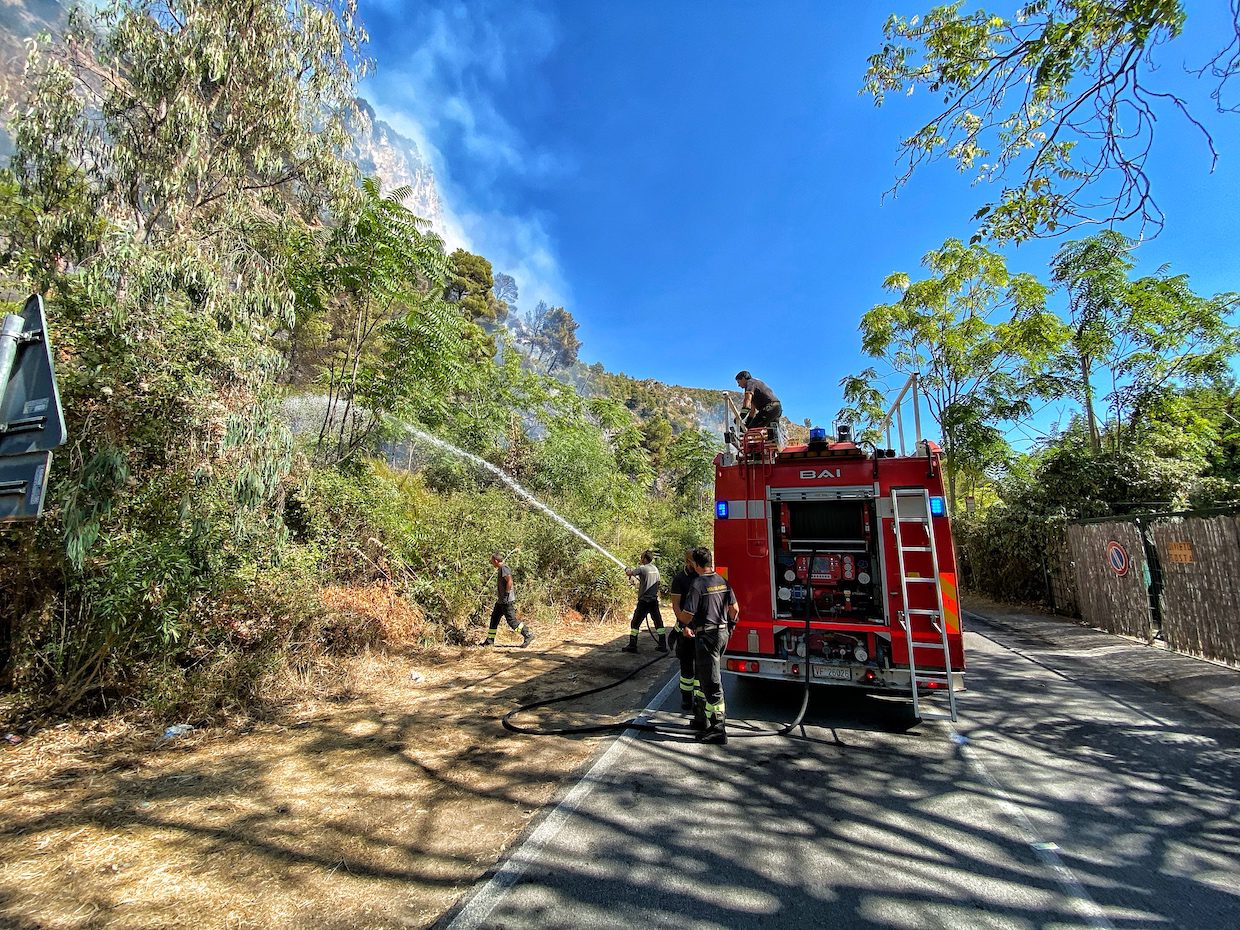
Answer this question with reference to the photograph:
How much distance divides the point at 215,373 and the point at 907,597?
7.15m

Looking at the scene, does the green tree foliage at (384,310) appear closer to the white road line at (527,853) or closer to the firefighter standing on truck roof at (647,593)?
the firefighter standing on truck roof at (647,593)

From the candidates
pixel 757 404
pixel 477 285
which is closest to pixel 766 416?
pixel 757 404

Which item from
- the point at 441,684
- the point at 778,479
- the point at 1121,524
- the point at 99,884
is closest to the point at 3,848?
the point at 99,884

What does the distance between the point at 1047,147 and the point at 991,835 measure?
563cm

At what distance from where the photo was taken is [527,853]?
10.5 feet

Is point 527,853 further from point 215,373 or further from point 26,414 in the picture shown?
point 215,373

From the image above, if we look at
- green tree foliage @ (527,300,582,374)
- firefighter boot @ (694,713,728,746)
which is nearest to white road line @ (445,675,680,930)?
firefighter boot @ (694,713,728,746)

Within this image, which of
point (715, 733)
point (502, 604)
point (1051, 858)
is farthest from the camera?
point (502, 604)

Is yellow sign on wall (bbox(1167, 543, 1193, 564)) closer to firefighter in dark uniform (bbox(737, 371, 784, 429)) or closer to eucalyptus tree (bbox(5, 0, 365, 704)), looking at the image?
firefighter in dark uniform (bbox(737, 371, 784, 429))

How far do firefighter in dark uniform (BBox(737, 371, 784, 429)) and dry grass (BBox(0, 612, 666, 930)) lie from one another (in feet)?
15.7

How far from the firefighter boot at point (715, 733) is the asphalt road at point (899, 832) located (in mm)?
98

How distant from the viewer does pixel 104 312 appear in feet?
16.2

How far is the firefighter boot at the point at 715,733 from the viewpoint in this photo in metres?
5.08

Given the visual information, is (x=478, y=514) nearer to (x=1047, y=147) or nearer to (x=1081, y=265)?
(x=1047, y=147)
